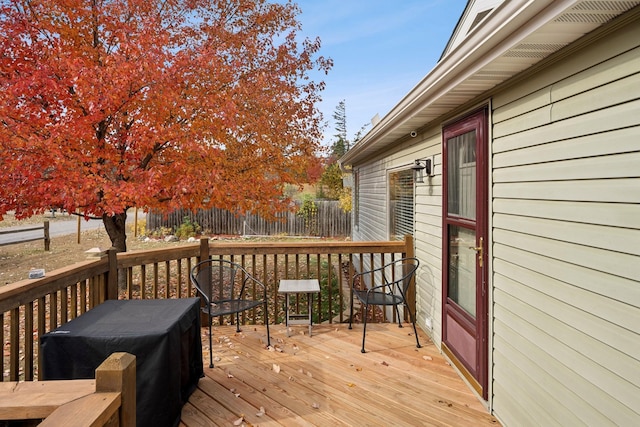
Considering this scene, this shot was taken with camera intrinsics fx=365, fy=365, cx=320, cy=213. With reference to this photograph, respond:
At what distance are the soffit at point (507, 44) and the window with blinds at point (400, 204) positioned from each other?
185 centimetres

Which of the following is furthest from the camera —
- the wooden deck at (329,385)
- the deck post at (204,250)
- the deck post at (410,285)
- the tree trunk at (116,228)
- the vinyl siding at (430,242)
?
the tree trunk at (116,228)

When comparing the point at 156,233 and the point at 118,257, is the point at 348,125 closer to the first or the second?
Result: the point at 156,233

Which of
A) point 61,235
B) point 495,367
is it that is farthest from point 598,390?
point 61,235

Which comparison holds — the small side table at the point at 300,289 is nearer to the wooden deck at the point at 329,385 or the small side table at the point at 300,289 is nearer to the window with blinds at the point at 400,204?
the wooden deck at the point at 329,385

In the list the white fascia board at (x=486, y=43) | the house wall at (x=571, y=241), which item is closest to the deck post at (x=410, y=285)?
the white fascia board at (x=486, y=43)

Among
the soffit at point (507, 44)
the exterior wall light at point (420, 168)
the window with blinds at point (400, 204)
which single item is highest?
the soffit at point (507, 44)

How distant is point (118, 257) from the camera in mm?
3305

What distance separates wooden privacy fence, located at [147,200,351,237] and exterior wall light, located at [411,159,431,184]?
36.2ft

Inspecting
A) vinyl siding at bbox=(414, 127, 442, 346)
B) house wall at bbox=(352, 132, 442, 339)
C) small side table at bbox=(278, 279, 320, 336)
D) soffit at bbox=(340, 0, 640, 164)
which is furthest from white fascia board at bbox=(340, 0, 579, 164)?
small side table at bbox=(278, 279, 320, 336)

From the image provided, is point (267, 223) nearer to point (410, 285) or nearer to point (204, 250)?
point (204, 250)

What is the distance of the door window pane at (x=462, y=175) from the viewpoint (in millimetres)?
2850

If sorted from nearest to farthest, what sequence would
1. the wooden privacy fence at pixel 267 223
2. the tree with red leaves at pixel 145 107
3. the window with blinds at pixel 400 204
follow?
the tree with red leaves at pixel 145 107, the window with blinds at pixel 400 204, the wooden privacy fence at pixel 267 223

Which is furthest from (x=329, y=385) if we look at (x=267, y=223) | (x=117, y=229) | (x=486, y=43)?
(x=267, y=223)

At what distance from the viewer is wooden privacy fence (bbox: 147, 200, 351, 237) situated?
15.1 m
